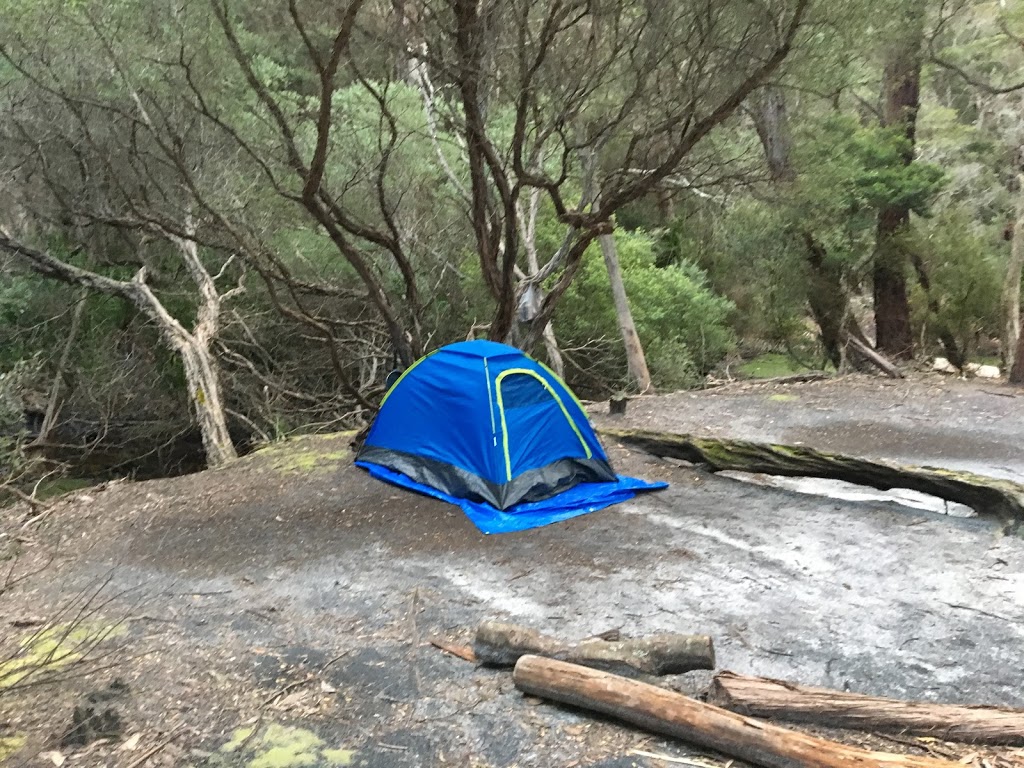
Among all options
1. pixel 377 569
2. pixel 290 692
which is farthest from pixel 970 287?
pixel 290 692

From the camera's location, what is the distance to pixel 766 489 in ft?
20.1

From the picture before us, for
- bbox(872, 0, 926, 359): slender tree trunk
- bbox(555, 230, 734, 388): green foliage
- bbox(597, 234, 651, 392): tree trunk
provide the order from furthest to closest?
bbox(555, 230, 734, 388): green foliage → bbox(872, 0, 926, 359): slender tree trunk → bbox(597, 234, 651, 392): tree trunk

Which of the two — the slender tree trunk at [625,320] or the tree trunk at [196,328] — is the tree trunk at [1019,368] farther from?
the tree trunk at [196,328]

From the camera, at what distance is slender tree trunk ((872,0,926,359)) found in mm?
11789

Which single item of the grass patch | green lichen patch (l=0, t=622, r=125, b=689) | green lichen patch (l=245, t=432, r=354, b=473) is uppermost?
green lichen patch (l=245, t=432, r=354, b=473)

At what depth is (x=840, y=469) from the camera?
5836mm

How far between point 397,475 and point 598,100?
4.24 metres

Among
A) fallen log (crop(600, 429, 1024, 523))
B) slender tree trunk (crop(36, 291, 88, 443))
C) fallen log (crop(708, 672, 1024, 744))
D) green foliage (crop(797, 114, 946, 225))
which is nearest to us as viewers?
fallen log (crop(708, 672, 1024, 744))

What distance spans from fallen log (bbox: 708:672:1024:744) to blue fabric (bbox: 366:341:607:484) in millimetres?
3137

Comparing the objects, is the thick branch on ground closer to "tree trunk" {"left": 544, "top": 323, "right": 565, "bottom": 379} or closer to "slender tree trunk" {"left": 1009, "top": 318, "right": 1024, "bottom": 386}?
"slender tree trunk" {"left": 1009, "top": 318, "right": 1024, "bottom": 386}

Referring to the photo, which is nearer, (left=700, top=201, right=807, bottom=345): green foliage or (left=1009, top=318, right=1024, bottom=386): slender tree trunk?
(left=1009, top=318, right=1024, bottom=386): slender tree trunk

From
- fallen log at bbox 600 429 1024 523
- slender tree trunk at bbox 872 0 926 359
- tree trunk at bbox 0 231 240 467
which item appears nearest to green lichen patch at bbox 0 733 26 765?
fallen log at bbox 600 429 1024 523

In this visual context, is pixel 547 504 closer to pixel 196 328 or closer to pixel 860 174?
pixel 196 328

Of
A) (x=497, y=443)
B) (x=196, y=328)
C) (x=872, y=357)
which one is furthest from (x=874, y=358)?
(x=196, y=328)
